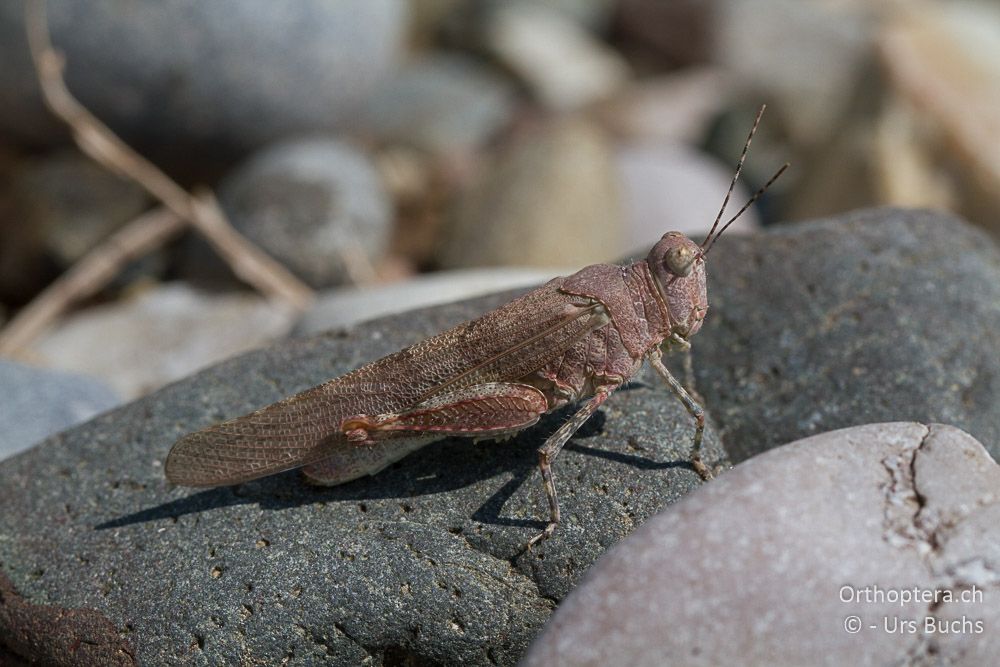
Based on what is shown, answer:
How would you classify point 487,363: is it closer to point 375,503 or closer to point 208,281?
point 375,503

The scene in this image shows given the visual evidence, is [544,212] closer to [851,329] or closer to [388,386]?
[851,329]

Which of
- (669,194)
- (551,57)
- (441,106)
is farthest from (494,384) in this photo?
(551,57)

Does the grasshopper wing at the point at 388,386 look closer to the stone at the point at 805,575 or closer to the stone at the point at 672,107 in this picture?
the stone at the point at 805,575

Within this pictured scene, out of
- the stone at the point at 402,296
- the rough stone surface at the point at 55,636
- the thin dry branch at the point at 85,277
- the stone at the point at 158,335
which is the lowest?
the stone at the point at 158,335

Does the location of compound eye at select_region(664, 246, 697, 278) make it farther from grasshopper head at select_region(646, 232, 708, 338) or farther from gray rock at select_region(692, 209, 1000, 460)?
gray rock at select_region(692, 209, 1000, 460)

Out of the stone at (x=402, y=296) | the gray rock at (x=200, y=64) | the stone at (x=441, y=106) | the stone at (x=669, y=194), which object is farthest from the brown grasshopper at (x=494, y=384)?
the stone at (x=441, y=106)
